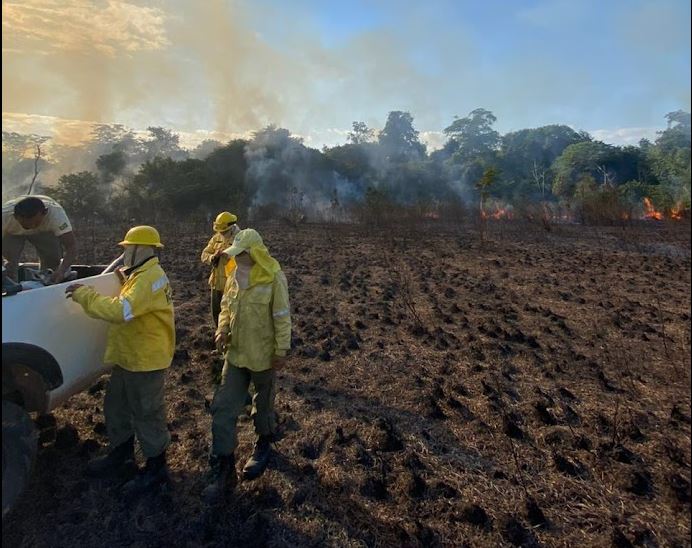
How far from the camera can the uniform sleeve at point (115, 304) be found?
8.53 ft

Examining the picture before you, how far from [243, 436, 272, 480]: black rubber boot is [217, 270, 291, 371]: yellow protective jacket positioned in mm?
566

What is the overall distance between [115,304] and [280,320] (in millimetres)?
939

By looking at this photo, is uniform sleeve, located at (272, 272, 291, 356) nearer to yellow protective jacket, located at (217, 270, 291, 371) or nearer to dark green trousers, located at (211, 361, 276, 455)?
yellow protective jacket, located at (217, 270, 291, 371)

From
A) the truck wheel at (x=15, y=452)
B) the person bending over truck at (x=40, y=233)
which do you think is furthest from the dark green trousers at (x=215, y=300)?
the truck wheel at (x=15, y=452)

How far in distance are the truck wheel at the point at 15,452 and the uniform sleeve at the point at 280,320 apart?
1.38 metres

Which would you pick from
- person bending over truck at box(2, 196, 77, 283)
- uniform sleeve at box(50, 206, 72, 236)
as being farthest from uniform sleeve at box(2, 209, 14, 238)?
uniform sleeve at box(50, 206, 72, 236)

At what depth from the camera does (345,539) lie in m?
2.50

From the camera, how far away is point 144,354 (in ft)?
9.23

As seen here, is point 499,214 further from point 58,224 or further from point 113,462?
point 113,462

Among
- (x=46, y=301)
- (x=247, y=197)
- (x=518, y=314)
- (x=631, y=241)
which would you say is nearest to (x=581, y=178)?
(x=631, y=241)

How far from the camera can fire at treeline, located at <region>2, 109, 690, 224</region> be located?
21.5 meters

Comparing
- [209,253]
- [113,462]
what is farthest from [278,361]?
[209,253]

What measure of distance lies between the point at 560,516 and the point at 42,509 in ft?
9.59

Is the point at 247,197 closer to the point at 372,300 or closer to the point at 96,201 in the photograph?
the point at 96,201
